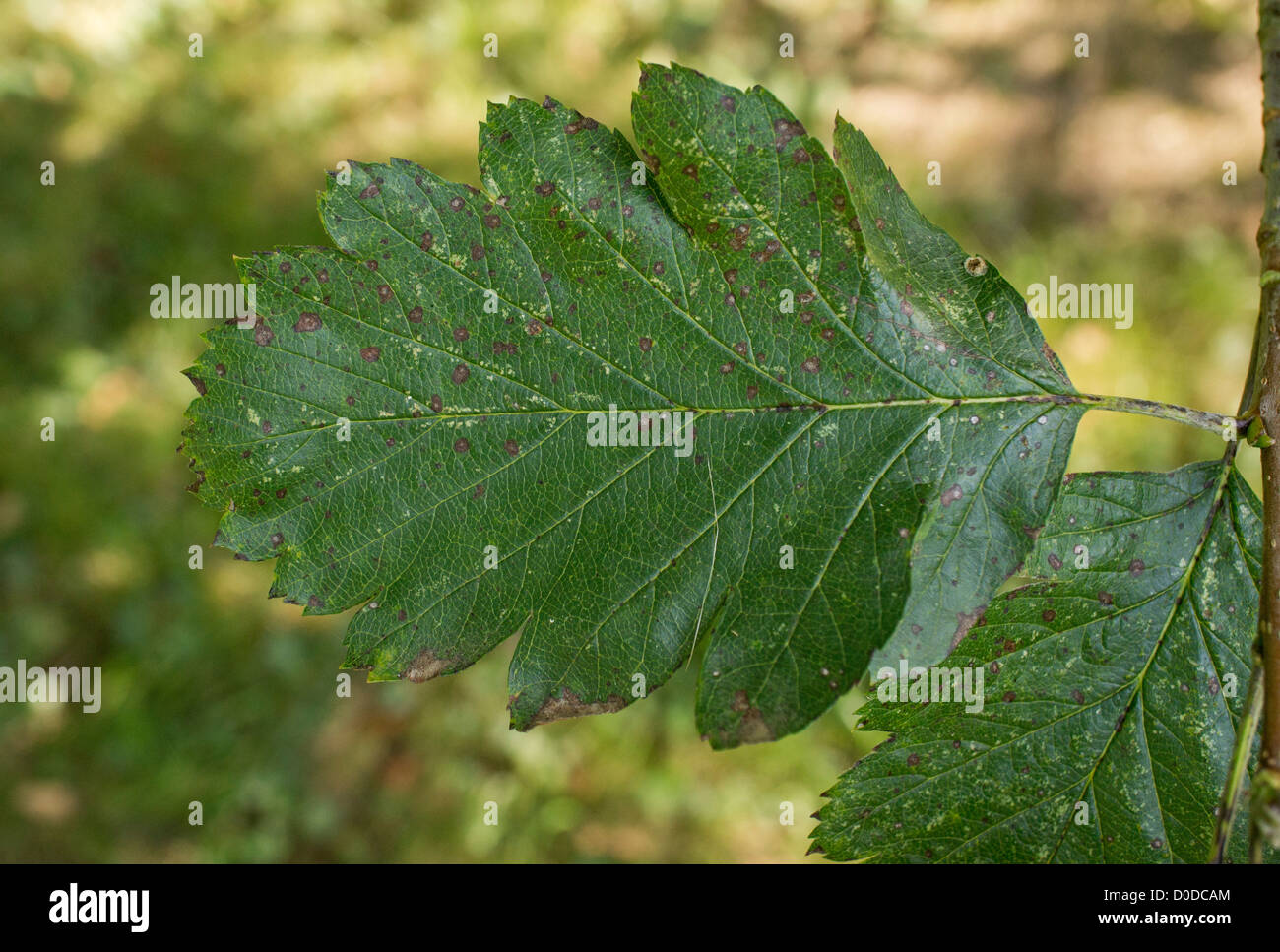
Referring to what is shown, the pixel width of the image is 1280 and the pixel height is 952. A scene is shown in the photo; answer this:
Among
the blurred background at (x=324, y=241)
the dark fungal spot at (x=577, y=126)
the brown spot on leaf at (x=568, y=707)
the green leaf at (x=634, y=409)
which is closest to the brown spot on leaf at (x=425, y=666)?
the green leaf at (x=634, y=409)

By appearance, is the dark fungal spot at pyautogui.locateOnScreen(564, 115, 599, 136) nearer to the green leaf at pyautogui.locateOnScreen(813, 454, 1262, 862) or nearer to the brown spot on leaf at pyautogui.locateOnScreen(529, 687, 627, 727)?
the brown spot on leaf at pyautogui.locateOnScreen(529, 687, 627, 727)

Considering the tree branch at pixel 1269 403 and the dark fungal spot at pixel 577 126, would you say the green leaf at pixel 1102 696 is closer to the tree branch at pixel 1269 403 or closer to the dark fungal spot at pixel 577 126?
the tree branch at pixel 1269 403

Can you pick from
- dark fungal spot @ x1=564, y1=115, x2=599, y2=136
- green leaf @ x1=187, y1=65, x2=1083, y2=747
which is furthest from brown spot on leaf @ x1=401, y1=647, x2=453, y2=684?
dark fungal spot @ x1=564, y1=115, x2=599, y2=136

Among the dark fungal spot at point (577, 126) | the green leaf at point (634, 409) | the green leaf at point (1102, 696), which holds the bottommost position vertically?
the green leaf at point (1102, 696)

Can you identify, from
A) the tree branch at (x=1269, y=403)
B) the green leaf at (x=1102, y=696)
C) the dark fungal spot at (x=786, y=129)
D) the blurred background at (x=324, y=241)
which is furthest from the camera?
the blurred background at (x=324, y=241)

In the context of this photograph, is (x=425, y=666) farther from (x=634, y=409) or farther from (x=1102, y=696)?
(x=1102, y=696)

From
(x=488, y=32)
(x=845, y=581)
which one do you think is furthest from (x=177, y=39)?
(x=845, y=581)
